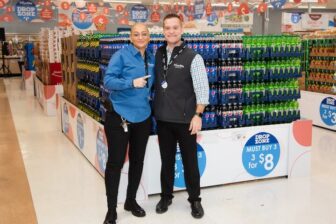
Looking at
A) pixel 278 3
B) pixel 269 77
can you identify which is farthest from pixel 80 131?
pixel 278 3

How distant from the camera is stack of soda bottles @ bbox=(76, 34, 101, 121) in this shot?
4.95 m

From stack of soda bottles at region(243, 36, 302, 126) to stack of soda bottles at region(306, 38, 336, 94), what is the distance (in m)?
3.16

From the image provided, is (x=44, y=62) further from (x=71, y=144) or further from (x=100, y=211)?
(x=100, y=211)

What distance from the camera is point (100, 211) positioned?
3.88m

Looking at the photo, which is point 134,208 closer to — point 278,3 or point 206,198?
point 206,198

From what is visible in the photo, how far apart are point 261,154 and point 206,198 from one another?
89 centimetres

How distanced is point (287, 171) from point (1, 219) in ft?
10.2

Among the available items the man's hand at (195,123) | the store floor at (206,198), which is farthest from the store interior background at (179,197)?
the man's hand at (195,123)

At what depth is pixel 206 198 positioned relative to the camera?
420 cm

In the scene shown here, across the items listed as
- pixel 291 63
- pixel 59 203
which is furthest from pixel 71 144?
pixel 291 63

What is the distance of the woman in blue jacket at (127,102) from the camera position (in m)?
3.26

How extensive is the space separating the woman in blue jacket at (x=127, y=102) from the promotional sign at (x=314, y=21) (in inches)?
589

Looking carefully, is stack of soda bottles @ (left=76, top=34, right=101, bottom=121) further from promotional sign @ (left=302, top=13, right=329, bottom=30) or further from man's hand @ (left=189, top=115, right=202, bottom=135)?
promotional sign @ (left=302, top=13, right=329, bottom=30)

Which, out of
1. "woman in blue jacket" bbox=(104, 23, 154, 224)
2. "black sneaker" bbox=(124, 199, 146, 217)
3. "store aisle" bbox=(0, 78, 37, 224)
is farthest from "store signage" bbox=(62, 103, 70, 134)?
"woman in blue jacket" bbox=(104, 23, 154, 224)
